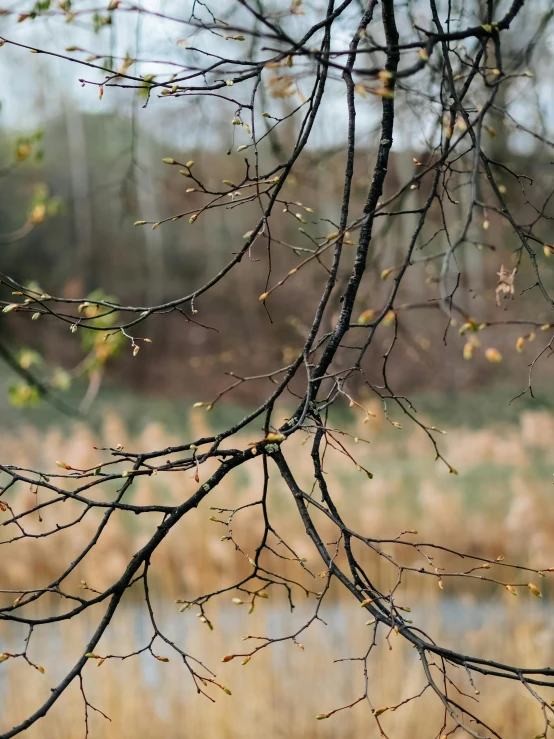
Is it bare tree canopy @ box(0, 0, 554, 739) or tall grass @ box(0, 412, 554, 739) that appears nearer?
bare tree canopy @ box(0, 0, 554, 739)

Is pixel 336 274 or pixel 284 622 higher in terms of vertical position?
pixel 284 622

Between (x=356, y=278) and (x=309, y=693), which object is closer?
(x=356, y=278)

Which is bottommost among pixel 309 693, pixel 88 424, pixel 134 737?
pixel 134 737

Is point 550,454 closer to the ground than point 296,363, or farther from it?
farther from it

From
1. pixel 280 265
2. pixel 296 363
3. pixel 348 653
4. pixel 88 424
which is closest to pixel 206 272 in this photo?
pixel 280 265

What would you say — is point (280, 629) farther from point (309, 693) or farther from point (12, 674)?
point (12, 674)

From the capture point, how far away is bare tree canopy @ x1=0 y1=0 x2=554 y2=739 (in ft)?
1.94

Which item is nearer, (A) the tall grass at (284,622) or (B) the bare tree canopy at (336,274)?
(B) the bare tree canopy at (336,274)

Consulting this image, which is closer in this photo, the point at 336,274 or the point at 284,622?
the point at 336,274

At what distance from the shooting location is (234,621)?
215 cm

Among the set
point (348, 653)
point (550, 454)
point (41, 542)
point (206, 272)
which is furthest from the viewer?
point (206, 272)

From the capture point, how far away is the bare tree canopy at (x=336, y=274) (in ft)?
1.94

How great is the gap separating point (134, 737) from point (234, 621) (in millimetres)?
477

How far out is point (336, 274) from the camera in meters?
0.73
